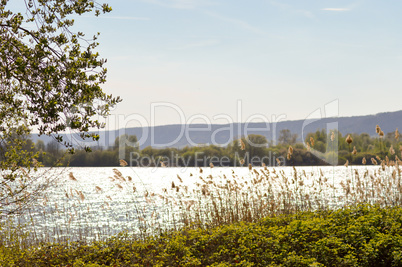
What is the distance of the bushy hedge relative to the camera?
6.12m

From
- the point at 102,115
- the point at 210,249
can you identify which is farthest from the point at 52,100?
the point at 210,249

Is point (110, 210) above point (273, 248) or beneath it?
beneath

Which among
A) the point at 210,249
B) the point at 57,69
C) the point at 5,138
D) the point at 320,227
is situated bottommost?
the point at 210,249

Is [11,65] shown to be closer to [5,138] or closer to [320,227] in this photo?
[5,138]

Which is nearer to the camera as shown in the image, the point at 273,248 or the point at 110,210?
the point at 273,248

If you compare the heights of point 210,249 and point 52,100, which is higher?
point 52,100

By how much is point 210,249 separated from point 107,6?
15.4ft

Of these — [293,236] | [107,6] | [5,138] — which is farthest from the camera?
[5,138]

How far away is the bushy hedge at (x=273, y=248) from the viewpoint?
20.1ft

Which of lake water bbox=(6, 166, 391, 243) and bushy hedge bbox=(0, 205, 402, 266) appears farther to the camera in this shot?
lake water bbox=(6, 166, 391, 243)

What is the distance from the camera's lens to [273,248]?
21.7 feet

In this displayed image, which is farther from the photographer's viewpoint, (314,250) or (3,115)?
(3,115)

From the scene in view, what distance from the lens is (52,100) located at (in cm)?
583

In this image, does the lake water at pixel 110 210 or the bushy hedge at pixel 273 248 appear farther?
the lake water at pixel 110 210
